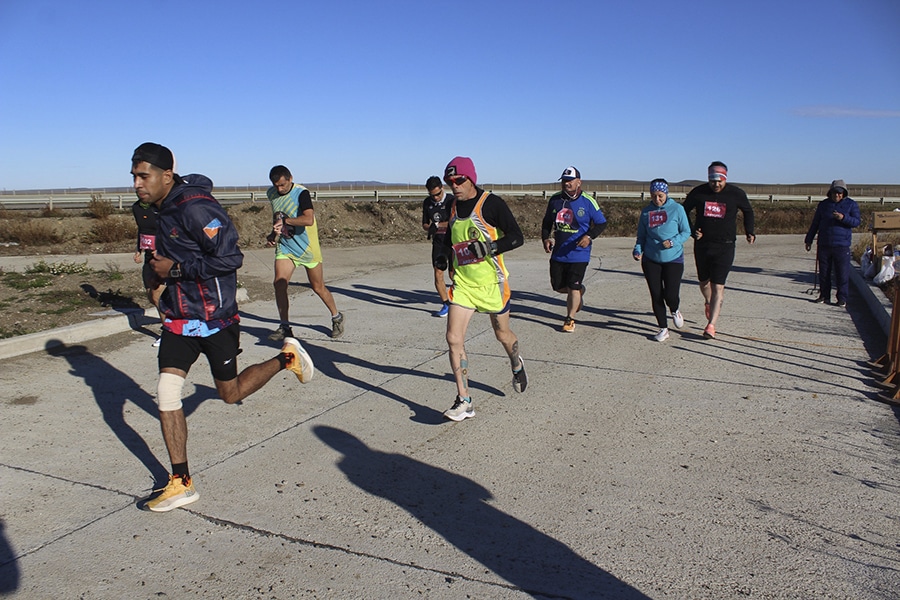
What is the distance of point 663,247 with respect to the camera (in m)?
8.88

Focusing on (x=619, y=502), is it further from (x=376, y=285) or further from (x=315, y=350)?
(x=376, y=285)

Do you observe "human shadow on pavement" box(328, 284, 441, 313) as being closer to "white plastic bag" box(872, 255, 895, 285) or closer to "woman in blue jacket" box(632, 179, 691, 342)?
"woman in blue jacket" box(632, 179, 691, 342)

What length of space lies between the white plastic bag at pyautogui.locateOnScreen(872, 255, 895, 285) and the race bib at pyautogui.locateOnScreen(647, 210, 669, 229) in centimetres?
519

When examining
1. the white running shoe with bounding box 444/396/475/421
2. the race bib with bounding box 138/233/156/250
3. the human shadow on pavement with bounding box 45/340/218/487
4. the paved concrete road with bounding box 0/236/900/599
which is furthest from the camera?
the race bib with bounding box 138/233/156/250

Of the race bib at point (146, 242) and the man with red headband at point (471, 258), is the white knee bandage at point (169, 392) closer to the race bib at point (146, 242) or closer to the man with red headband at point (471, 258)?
the man with red headband at point (471, 258)

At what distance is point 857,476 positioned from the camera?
4.78m

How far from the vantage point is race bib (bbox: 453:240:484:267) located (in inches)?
232

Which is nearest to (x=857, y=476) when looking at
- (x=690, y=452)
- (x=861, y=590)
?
(x=690, y=452)

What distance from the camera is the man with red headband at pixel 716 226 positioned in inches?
351

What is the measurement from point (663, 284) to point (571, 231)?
130cm

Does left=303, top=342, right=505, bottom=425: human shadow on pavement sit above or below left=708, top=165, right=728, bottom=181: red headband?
below

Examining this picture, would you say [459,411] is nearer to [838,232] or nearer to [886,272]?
[838,232]

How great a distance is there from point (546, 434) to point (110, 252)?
563 inches

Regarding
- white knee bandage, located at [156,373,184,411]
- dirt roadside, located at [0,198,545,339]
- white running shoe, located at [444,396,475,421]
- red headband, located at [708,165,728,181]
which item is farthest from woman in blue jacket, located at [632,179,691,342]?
white knee bandage, located at [156,373,184,411]
